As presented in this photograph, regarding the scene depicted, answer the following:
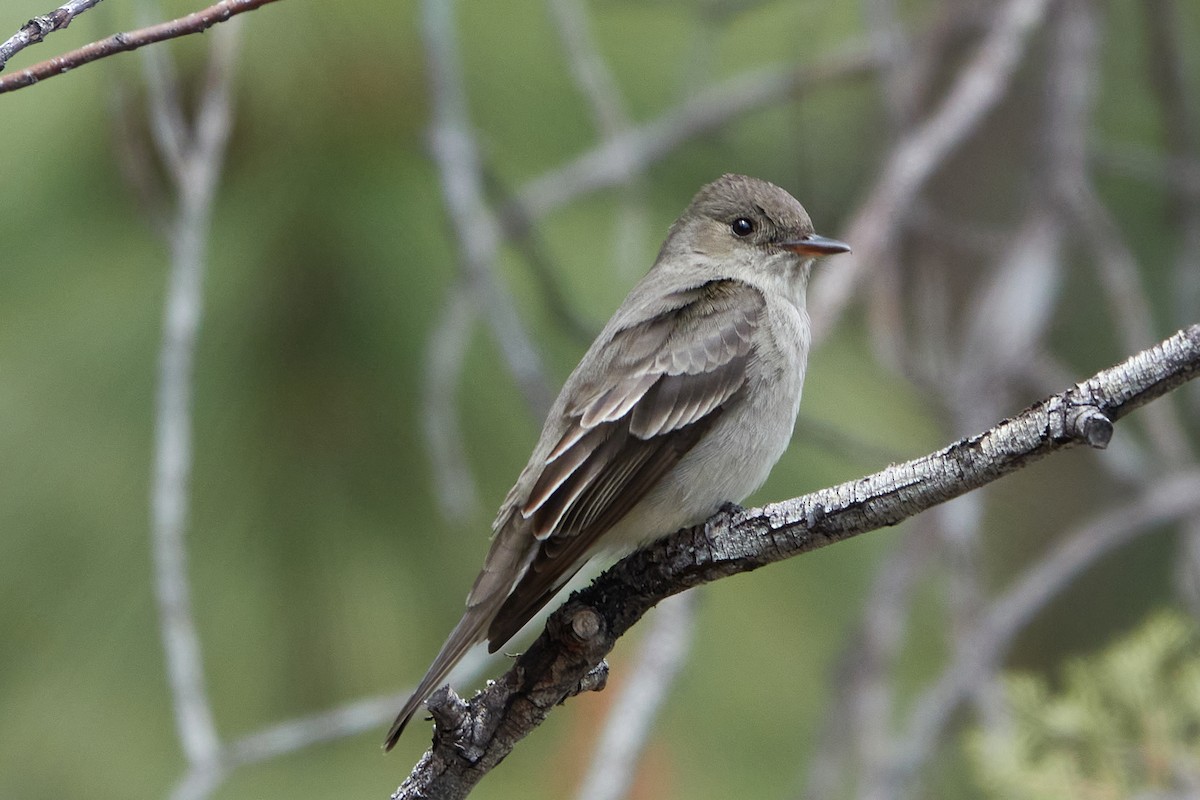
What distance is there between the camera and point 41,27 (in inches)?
Result: 65.4

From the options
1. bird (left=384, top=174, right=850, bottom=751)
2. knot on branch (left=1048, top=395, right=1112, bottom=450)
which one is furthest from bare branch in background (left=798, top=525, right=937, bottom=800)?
knot on branch (left=1048, top=395, right=1112, bottom=450)

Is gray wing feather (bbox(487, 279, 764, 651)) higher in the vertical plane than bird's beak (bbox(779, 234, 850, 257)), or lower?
lower

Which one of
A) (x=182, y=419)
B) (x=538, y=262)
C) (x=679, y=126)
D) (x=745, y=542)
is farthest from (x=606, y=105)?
(x=745, y=542)

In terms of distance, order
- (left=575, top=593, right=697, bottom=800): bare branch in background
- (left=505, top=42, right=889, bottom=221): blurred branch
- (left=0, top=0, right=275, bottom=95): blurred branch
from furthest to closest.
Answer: (left=505, top=42, right=889, bottom=221): blurred branch
(left=575, top=593, right=697, bottom=800): bare branch in background
(left=0, top=0, right=275, bottom=95): blurred branch

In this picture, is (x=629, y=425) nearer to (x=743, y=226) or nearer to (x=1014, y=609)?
(x=743, y=226)

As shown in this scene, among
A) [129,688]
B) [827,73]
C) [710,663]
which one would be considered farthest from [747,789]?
[827,73]

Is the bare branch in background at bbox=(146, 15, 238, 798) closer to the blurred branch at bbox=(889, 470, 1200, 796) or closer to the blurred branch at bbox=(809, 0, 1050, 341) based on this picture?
the blurred branch at bbox=(809, 0, 1050, 341)

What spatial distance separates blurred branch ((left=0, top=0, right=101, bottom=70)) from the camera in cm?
161

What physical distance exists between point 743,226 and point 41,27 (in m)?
2.05

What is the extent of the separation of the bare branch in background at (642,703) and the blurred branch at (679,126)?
119cm

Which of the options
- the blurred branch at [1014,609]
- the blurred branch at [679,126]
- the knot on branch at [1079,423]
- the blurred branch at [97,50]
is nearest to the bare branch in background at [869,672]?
the blurred branch at [1014,609]

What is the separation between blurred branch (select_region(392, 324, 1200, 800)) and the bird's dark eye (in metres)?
1.23

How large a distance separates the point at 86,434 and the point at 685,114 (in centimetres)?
193

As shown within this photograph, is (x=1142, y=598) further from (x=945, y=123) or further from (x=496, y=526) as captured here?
(x=496, y=526)
